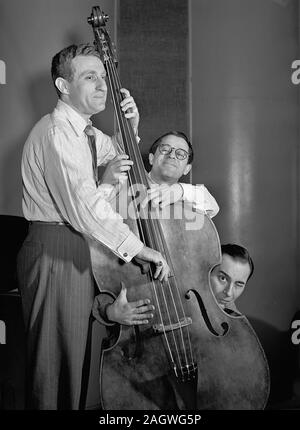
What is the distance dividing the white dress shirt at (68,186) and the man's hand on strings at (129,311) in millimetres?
141

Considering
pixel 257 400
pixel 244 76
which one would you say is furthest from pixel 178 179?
pixel 257 400

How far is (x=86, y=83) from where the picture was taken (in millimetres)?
1755

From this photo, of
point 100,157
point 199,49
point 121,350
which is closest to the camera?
point 121,350

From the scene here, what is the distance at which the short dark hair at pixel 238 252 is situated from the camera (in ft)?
6.45

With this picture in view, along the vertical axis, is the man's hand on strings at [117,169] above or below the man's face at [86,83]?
below

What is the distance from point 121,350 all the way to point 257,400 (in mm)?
461

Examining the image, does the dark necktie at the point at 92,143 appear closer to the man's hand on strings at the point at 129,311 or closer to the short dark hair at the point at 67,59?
the short dark hair at the point at 67,59

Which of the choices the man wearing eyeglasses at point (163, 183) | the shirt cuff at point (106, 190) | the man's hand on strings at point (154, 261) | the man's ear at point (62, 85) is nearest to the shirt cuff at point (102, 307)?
the man wearing eyeglasses at point (163, 183)

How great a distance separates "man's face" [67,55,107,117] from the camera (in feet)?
5.76

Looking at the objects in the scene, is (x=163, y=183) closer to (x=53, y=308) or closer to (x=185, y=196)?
(x=185, y=196)

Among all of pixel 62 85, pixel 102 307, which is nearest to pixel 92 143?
pixel 62 85

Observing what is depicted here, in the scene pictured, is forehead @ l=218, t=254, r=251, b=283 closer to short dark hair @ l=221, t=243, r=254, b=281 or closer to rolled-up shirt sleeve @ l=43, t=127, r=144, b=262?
short dark hair @ l=221, t=243, r=254, b=281
